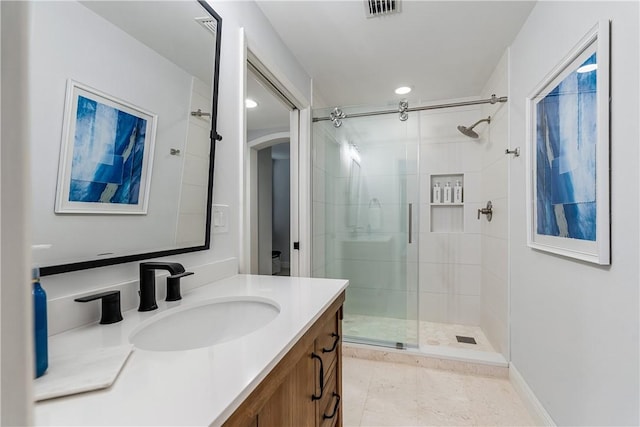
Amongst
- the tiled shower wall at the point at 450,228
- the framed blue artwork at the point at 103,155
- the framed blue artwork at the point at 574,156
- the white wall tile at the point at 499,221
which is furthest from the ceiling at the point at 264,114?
the white wall tile at the point at 499,221

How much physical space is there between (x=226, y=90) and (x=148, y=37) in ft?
1.52

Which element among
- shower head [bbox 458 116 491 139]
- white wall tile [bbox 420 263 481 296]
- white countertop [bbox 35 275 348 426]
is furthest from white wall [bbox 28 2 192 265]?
white wall tile [bbox 420 263 481 296]

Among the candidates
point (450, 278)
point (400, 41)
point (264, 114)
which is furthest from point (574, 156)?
point (264, 114)

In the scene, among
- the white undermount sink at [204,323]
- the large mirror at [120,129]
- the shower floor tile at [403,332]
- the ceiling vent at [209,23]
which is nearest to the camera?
the large mirror at [120,129]

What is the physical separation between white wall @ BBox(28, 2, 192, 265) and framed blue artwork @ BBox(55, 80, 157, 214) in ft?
0.06

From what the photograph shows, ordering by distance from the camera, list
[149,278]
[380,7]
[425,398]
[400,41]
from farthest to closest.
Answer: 1. [400,41]
2. [425,398]
3. [380,7]
4. [149,278]

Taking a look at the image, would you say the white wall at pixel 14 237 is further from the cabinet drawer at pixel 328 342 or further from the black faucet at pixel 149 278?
the cabinet drawer at pixel 328 342

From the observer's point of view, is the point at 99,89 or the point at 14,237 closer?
the point at 14,237

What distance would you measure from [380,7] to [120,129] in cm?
153

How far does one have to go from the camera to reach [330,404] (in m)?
1.16

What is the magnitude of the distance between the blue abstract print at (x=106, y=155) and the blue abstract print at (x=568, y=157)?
Answer: 159cm

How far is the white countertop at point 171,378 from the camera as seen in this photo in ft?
1.38

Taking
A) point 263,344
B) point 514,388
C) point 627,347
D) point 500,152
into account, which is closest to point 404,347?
point 514,388

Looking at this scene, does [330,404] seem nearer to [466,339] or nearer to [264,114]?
[466,339]
